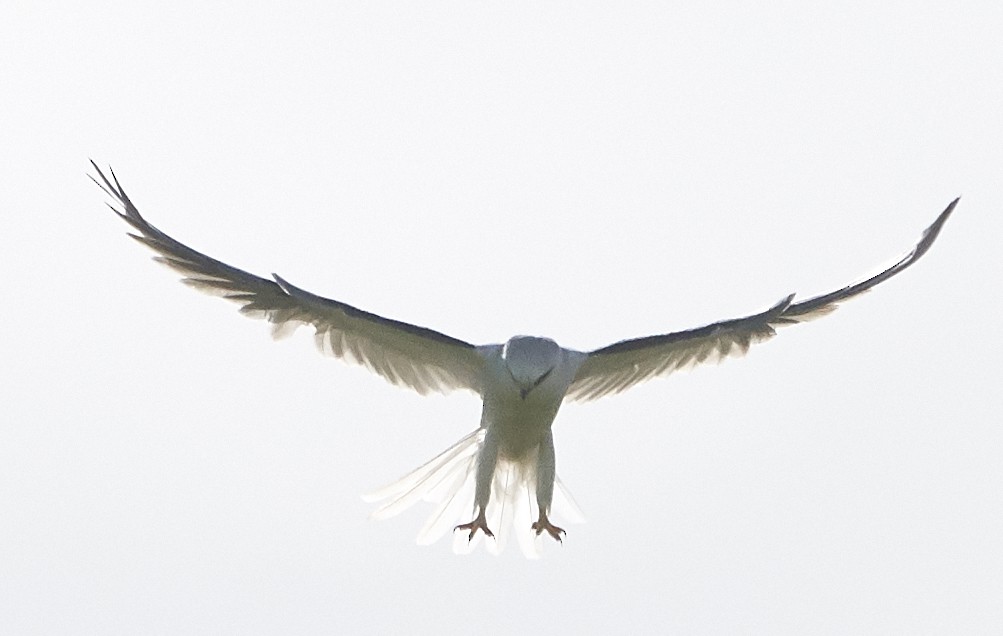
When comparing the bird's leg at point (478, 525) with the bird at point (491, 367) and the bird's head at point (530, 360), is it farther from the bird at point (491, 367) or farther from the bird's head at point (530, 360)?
the bird's head at point (530, 360)

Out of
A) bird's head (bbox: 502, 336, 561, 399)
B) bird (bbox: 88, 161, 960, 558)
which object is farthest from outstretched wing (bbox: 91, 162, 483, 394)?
bird's head (bbox: 502, 336, 561, 399)

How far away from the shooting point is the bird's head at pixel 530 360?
13492 mm

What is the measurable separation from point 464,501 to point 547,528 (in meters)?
1.36

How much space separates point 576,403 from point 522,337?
147 cm

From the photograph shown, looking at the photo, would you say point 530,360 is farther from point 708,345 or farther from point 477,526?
point 708,345

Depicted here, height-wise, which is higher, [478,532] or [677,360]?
[677,360]

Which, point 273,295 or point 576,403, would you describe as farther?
point 576,403

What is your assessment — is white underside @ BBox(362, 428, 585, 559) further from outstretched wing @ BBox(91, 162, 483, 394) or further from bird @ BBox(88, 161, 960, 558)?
outstretched wing @ BBox(91, 162, 483, 394)

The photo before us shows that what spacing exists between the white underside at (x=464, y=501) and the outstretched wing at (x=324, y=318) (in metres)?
0.70

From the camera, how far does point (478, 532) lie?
14930 millimetres

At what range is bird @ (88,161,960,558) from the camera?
13742 mm

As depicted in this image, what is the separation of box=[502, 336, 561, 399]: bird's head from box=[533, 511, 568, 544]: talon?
849mm

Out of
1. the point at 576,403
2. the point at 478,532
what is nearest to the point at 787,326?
the point at 576,403

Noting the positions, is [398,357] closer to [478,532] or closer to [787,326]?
[478,532]
